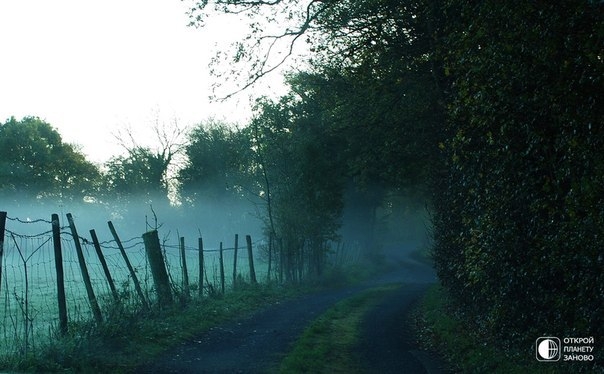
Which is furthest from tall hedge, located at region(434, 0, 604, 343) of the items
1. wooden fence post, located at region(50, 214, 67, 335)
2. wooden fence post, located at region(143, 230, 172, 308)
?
wooden fence post, located at region(143, 230, 172, 308)

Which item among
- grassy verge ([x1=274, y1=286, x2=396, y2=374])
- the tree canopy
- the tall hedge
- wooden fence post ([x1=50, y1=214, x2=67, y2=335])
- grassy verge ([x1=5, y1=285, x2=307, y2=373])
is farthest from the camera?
the tree canopy

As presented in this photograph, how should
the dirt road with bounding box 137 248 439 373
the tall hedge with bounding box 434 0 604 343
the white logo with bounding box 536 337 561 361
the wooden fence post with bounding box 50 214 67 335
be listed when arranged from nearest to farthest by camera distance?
the tall hedge with bounding box 434 0 604 343 → the white logo with bounding box 536 337 561 361 → the dirt road with bounding box 137 248 439 373 → the wooden fence post with bounding box 50 214 67 335

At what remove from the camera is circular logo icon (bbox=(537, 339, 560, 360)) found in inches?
345

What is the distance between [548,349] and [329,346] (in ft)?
17.7

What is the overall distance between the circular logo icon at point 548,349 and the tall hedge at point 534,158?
19cm

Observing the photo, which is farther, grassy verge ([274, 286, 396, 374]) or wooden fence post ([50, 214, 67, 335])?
wooden fence post ([50, 214, 67, 335])

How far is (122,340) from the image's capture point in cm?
1156

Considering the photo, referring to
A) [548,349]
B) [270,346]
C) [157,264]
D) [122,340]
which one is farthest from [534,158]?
[157,264]

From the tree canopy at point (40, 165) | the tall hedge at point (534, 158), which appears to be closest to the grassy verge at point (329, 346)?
the tall hedge at point (534, 158)

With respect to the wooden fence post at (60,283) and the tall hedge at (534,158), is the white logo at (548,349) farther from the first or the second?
the wooden fence post at (60,283)

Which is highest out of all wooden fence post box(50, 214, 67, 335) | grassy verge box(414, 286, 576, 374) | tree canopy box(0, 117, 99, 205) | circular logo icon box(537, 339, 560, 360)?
tree canopy box(0, 117, 99, 205)

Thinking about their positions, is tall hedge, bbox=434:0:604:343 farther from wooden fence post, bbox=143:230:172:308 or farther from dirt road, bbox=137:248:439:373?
wooden fence post, bbox=143:230:172:308

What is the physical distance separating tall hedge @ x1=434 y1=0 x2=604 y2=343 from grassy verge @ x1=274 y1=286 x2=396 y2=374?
114 inches

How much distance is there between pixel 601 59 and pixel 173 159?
217 ft
